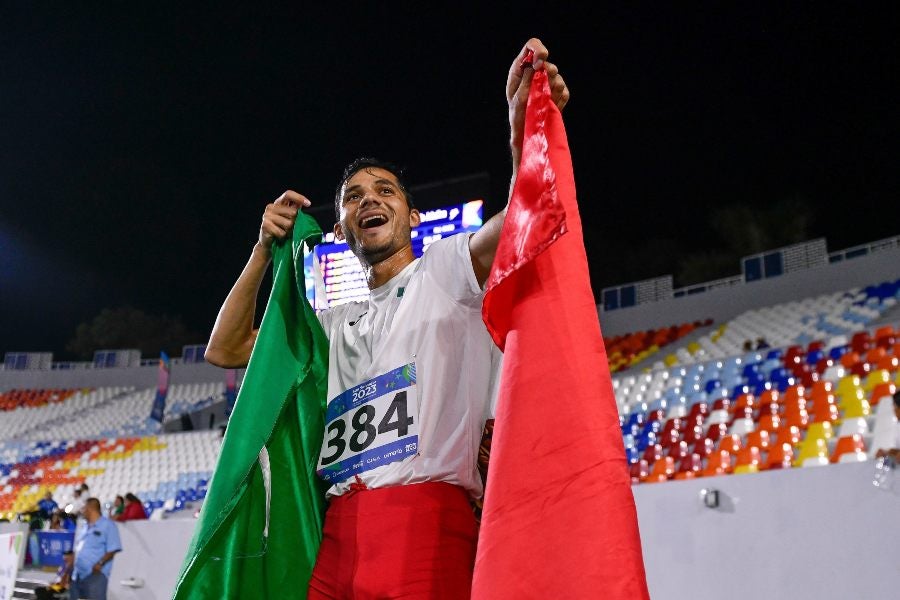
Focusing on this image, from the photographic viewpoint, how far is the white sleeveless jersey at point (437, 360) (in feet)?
6.02

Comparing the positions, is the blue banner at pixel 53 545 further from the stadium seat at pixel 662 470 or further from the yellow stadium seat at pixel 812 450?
the yellow stadium seat at pixel 812 450

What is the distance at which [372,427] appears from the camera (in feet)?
6.28

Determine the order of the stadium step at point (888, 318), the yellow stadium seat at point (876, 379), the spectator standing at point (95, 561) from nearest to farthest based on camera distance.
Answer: the spectator standing at point (95, 561) → the yellow stadium seat at point (876, 379) → the stadium step at point (888, 318)

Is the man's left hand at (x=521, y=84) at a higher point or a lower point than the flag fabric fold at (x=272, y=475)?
higher

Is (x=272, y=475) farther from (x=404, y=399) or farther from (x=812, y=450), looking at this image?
(x=812, y=450)

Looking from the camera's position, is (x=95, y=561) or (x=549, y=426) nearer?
(x=549, y=426)

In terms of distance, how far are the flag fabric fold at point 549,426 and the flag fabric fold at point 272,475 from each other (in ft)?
2.09

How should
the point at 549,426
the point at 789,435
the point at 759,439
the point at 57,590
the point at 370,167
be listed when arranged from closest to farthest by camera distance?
the point at 549,426 < the point at 370,167 < the point at 57,590 < the point at 789,435 < the point at 759,439

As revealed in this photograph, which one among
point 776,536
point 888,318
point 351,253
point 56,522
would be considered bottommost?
point 776,536

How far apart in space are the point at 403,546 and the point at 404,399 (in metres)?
0.33

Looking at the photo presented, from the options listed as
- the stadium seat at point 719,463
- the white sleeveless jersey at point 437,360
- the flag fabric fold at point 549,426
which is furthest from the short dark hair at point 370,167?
the stadium seat at point 719,463

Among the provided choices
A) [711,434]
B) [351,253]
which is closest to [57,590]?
[351,253]

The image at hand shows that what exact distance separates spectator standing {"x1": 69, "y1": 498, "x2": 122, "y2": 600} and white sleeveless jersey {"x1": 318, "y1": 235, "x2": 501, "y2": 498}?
572 centimetres

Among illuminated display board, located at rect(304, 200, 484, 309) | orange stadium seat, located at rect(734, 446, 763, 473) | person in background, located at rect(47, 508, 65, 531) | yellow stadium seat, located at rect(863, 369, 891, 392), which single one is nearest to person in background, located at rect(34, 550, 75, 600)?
illuminated display board, located at rect(304, 200, 484, 309)
